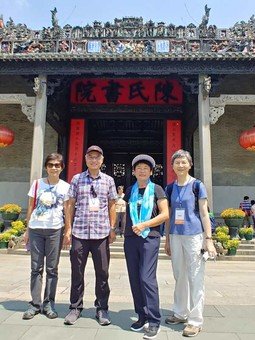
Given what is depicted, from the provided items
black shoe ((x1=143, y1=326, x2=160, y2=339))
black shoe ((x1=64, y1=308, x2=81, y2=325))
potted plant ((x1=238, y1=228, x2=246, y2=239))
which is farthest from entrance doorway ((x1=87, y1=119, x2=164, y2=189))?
black shoe ((x1=143, y1=326, x2=160, y2=339))

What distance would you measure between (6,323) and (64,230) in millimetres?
959

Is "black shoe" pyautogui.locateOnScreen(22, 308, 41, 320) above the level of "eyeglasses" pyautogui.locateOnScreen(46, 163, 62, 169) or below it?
below

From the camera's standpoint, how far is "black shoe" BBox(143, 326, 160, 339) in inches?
99.2

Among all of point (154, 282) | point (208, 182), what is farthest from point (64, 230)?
point (208, 182)

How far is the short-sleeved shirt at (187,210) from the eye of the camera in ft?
9.18

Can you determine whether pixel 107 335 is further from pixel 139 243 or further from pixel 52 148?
pixel 52 148

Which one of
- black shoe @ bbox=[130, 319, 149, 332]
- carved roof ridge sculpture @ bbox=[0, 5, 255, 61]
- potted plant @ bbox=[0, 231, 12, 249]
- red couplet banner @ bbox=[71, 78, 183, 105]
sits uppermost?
carved roof ridge sculpture @ bbox=[0, 5, 255, 61]

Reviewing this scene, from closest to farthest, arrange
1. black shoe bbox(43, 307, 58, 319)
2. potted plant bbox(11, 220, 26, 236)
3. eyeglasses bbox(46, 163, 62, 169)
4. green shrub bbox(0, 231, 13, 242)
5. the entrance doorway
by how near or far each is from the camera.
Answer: black shoe bbox(43, 307, 58, 319) → eyeglasses bbox(46, 163, 62, 169) → green shrub bbox(0, 231, 13, 242) → potted plant bbox(11, 220, 26, 236) → the entrance doorway

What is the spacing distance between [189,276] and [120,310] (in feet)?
3.19

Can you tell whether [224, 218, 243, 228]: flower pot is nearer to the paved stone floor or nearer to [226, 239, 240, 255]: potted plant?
[226, 239, 240, 255]: potted plant

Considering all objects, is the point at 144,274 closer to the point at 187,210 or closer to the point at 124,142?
the point at 187,210

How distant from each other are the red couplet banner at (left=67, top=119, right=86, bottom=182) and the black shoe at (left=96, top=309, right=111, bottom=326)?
9.10m

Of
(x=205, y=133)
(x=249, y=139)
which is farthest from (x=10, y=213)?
(x=249, y=139)

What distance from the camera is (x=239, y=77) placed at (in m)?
12.3
